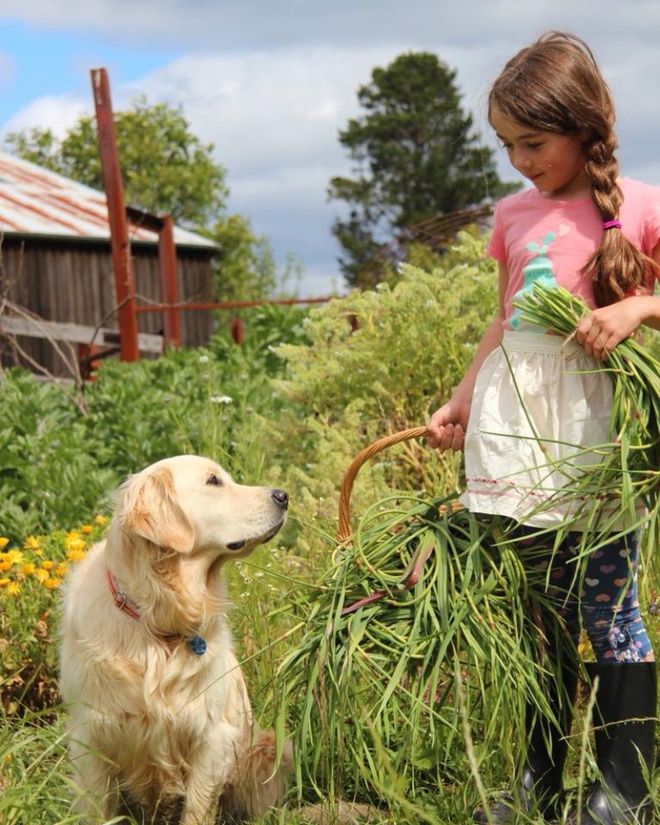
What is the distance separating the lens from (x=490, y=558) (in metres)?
2.83

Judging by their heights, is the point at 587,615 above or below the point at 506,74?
below

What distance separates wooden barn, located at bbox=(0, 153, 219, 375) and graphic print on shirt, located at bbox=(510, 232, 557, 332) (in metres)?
16.2

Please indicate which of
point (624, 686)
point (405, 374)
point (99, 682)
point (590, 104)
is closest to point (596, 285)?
point (590, 104)

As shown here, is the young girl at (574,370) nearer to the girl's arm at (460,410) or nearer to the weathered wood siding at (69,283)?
the girl's arm at (460,410)

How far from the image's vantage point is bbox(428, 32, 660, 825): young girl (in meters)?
2.74

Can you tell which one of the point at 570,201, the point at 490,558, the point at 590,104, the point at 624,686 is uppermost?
the point at 590,104

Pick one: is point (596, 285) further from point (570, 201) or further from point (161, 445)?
point (161, 445)

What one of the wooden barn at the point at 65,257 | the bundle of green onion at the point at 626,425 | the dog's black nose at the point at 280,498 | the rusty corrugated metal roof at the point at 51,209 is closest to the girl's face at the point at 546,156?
the bundle of green onion at the point at 626,425

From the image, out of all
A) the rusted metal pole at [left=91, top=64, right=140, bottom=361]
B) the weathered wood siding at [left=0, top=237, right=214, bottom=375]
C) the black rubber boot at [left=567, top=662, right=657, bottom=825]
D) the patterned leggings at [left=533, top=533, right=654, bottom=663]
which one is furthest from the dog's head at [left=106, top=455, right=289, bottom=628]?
the weathered wood siding at [left=0, top=237, right=214, bottom=375]

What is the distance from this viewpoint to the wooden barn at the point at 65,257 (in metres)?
20.2

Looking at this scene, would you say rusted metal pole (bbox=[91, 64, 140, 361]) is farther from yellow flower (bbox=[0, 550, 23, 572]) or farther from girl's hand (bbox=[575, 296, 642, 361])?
girl's hand (bbox=[575, 296, 642, 361])

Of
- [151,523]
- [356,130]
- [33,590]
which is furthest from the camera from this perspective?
[356,130]

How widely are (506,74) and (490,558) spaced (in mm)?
1232

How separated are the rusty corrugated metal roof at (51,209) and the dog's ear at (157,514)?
52.8ft
